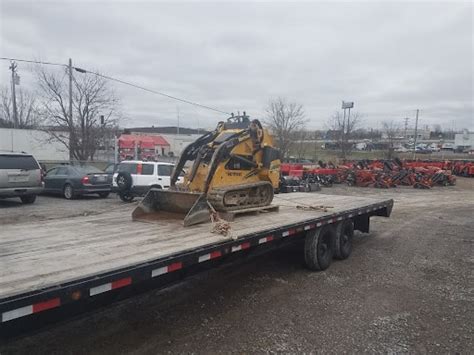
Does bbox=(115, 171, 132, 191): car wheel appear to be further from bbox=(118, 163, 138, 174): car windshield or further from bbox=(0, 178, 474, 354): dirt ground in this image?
bbox=(0, 178, 474, 354): dirt ground

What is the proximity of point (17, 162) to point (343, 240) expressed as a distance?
10.4m

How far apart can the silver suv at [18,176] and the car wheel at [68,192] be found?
1807mm

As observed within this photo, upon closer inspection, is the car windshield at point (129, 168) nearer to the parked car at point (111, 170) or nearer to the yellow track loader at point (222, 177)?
the parked car at point (111, 170)

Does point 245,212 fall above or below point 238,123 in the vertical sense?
below

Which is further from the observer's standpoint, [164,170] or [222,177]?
[164,170]

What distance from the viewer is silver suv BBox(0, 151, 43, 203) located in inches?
482

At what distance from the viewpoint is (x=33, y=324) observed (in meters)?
3.41

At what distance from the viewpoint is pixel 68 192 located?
1523 cm

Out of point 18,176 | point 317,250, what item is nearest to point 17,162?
point 18,176

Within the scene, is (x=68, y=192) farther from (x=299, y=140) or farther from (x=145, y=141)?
(x=145, y=141)

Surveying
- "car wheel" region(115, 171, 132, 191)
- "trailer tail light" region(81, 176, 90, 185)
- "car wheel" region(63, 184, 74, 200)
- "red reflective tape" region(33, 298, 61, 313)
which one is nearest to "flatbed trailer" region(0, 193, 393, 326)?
"red reflective tape" region(33, 298, 61, 313)

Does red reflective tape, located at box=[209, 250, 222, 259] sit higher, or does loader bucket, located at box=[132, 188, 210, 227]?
loader bucket, located at box=[132, 188, 210, 227]

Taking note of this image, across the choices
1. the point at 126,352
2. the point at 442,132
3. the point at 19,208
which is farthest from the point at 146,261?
the point at 442,132

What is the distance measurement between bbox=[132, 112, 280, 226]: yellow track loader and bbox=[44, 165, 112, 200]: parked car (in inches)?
357
